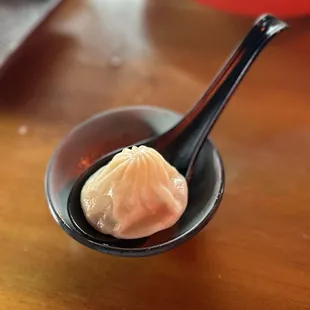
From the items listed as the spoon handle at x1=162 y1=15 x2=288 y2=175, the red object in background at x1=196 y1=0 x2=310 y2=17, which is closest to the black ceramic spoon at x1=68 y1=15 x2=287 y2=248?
the spoon handle at x1=162 y1=15 x2=288 y2=175

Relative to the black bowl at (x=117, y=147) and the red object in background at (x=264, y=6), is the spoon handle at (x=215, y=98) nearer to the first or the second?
the black bowl at (x=117, y=147)

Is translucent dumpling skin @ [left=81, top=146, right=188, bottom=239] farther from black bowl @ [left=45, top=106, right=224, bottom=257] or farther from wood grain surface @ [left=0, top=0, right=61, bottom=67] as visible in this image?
wood grain surface @ [left=0, top=0, right=61, bottom=67]

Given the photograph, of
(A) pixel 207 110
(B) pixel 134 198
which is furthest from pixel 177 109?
(B) pixel 134 198

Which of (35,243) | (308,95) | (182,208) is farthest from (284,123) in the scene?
(35,243)

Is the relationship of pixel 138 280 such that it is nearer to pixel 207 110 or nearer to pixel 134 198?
pixel 134 198

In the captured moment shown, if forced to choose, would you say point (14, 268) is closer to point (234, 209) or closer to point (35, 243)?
point (35, 243)

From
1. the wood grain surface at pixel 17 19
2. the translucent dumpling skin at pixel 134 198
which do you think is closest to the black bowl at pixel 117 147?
the translucent dumpling skin at pixel 134 198
